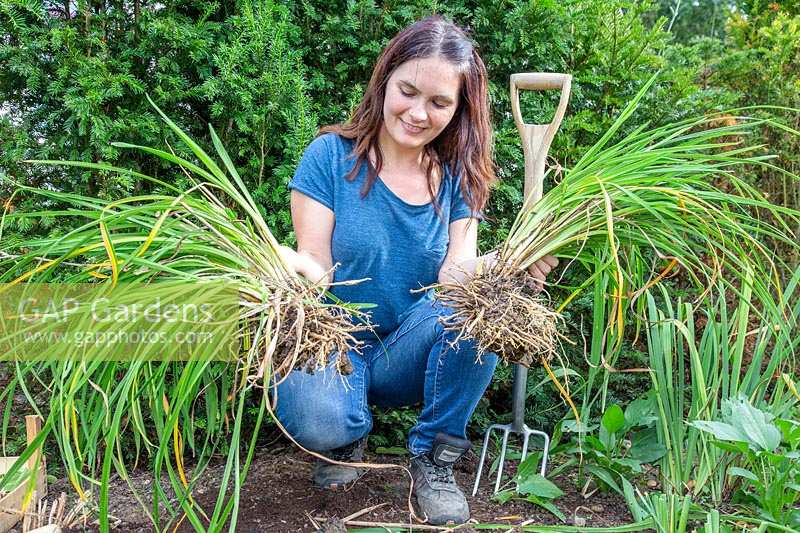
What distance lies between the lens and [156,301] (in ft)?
3.94

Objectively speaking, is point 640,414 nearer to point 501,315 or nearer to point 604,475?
point 604,475

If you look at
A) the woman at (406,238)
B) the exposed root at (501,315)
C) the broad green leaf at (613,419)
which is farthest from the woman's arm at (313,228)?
the broad green leaf at (613,419)

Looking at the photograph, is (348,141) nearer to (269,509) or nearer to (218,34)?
(218,34)

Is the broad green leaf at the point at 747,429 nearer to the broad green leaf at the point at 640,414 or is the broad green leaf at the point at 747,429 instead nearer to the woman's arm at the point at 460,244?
the broad green leaf at the point at 640,414

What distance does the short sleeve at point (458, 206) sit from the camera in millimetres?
1914

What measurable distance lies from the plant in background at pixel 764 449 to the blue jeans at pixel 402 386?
0.54 metres

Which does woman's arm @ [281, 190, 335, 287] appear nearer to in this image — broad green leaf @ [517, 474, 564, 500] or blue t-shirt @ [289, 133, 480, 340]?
blue t-shirt @ [289, 133, 480, 340]

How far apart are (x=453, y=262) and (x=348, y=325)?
1.62ft

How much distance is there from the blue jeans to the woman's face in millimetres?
443

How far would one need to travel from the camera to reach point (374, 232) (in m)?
1.80

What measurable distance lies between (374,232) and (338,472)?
66 centimetres

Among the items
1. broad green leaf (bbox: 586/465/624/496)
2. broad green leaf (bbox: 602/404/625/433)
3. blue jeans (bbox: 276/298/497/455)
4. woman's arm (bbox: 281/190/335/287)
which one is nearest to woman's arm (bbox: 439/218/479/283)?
blue jeans (bbox: 276/298/497/455)

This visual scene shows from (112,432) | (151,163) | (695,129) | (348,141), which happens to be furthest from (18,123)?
(695,129)

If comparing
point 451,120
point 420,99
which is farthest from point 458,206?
point 420,99
